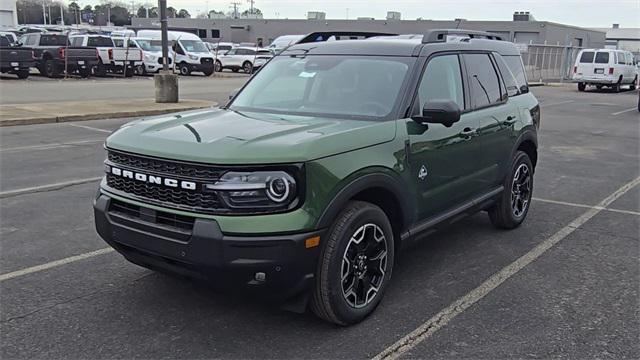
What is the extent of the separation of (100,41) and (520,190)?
27.1 meters

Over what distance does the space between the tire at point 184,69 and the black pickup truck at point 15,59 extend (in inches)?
377

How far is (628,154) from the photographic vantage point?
1111 cm

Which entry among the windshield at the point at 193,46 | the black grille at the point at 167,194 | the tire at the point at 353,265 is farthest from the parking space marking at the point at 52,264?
the windshield at the point at 193,46

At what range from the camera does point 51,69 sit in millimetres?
27094

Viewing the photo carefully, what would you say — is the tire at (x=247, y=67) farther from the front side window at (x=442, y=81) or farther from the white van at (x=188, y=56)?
the front side window at (x=442, y=81)

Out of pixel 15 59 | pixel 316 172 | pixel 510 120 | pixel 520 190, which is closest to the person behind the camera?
pixel 316 172

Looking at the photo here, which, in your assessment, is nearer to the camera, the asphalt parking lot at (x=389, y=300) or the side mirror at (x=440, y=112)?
the asphalt parking lot at (x=389, y=300)

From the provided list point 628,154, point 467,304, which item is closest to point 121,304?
point 467,304

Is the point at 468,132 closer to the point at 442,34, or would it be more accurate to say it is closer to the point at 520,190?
the point at 442,34

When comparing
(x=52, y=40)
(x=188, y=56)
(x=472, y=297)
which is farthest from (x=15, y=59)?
(x=472, y=297)

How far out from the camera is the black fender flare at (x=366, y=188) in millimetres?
3465

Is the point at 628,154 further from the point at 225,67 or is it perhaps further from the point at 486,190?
the point at 225,67

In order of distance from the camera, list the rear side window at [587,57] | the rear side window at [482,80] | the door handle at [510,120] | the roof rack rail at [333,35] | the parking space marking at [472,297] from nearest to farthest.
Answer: the parking space marking at [472,297], the rear side window at [482,80], the door handle at [510,120], the roof rack rail at [333,35], the rear side window at [587,57]

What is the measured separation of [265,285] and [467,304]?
1.64 metres
